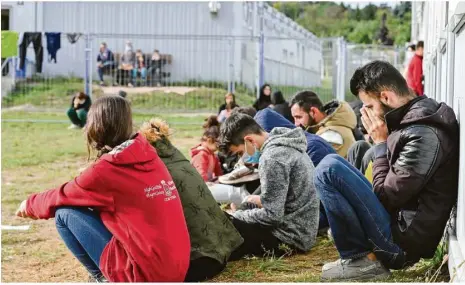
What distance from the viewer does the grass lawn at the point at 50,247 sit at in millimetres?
5633

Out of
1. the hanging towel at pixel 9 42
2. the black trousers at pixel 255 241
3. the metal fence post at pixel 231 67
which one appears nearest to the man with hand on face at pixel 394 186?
the black trousers at pixel 255 241

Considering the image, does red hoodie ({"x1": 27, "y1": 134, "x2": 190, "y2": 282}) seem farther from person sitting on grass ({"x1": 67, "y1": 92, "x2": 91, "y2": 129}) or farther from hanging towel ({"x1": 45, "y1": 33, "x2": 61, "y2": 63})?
hanging towel ({"x1": 45, "y1": 33, "x2": 61, "y2": 63})

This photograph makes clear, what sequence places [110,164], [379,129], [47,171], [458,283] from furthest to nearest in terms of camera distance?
[47,171]
[379,129]
[110,164]
[458,283]

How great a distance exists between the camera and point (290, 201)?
6.02 m

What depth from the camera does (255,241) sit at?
6.09 meters

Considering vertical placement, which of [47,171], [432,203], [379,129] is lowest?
[47,171]

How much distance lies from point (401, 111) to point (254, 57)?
16674mm

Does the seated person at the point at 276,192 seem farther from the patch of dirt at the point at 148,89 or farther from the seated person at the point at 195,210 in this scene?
the patch of dirt at the point at 148,89

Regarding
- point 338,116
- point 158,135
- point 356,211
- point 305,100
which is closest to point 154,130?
point 158,135

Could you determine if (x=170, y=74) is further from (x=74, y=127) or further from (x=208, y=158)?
(x=208, y=158)

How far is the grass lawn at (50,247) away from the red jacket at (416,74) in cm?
399

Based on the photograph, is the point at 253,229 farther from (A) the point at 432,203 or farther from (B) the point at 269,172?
(A) the point at 432,203

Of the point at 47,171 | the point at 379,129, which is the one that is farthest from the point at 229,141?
the point at 47,171

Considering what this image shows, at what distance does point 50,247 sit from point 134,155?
3.01m
